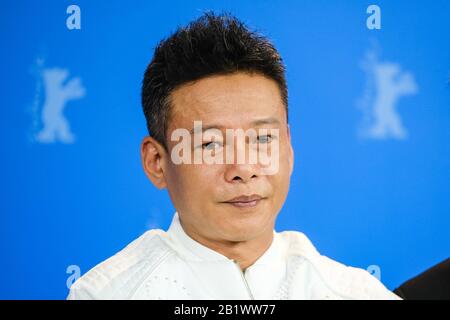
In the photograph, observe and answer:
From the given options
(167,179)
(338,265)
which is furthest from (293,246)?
(167,179)

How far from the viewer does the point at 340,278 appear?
120 centimetres

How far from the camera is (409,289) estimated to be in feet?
4.65

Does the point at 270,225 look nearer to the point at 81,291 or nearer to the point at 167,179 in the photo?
the point at 167,179

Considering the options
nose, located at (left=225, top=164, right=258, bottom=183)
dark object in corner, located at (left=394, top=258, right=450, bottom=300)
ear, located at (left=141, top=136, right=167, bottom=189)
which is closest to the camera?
nose, located at (left=225, top=164, right=258, bottom=183)

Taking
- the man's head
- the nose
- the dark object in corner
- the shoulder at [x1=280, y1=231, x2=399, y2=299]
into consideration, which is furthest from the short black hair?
the dark object in corner

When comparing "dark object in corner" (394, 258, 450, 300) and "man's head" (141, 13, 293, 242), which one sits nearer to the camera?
"man's head" (141, 13, 293, 242)

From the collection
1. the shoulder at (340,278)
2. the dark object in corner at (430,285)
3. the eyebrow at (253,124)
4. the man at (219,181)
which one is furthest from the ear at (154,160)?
the dark object in corner at (430,285)

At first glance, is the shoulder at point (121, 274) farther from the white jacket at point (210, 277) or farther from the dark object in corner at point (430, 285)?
the dark object in corner at point (430, 285)

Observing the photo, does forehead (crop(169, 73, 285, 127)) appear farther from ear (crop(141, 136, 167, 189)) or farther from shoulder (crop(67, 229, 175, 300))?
shoulder (crop(67, 229, 175, 300))

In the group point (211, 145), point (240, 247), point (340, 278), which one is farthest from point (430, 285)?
point (211, 145)

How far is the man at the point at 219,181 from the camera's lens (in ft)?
3.67

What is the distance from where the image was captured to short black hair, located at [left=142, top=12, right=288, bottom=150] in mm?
1143

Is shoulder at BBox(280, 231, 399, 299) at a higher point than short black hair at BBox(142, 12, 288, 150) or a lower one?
lower
